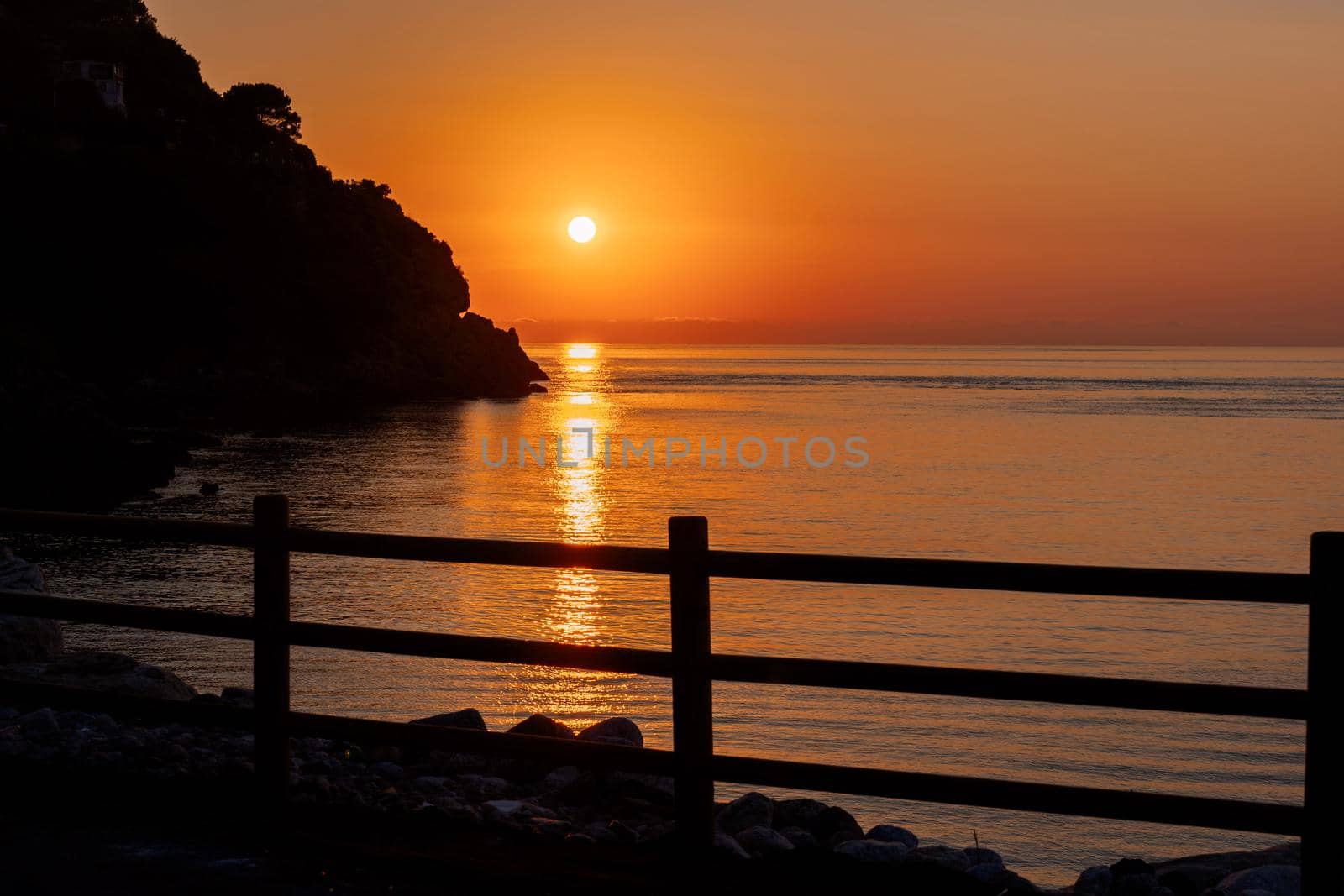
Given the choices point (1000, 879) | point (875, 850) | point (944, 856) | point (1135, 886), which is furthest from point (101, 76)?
point (1135, 886)

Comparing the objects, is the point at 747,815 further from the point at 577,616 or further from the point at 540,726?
the point at 577,616

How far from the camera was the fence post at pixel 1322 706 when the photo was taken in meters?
5.75

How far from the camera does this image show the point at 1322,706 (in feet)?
19.0

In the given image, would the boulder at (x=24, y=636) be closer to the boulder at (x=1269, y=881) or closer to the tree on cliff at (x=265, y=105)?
the boulder at (x=1269, y=881)

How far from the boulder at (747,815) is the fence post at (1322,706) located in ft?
14.6

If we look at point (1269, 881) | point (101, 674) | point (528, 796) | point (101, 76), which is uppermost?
point (101, 76)

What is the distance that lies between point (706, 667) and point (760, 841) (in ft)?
8.55

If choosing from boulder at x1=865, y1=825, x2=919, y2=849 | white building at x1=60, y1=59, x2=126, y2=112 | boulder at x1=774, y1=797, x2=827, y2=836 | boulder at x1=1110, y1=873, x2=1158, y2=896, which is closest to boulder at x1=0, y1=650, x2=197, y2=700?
boulder at x1=774, y1=797, x2=827, y2=836

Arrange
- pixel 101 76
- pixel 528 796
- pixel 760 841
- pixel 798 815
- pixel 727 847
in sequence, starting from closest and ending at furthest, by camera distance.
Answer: pixel 727 847, pixel 760 841, pixel 528 796, pixel 798 815, pixel 101 76

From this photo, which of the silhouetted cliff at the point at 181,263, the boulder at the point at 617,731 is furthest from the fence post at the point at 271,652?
the silhouetted cliff at the point at 181,263

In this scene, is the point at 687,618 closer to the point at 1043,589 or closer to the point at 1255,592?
the point at 1043,589

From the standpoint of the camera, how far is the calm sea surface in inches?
643

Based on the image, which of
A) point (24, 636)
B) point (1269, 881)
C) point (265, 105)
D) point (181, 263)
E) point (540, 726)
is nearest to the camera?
point (1269, 881)

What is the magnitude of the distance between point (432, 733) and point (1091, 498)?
5075cm
